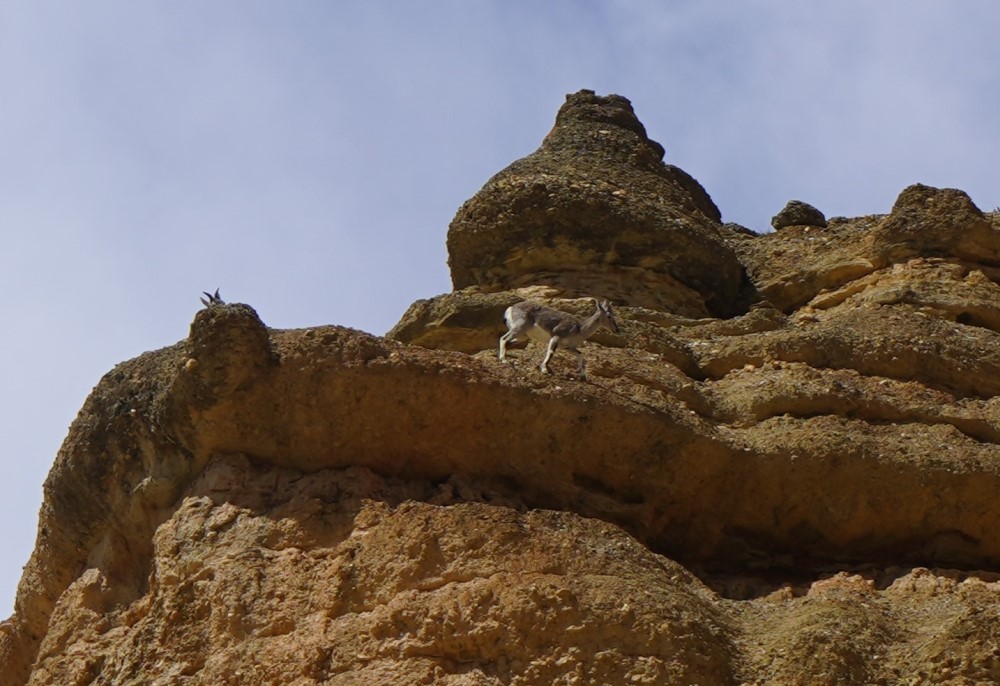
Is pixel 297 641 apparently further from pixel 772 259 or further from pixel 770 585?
pixel 772 259

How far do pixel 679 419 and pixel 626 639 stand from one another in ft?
12.0

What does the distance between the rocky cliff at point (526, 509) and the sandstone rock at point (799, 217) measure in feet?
18.6

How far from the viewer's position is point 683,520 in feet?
54.2

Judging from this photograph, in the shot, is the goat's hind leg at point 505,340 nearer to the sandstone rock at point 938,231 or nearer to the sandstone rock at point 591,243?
the sandstone rock at point 591,243

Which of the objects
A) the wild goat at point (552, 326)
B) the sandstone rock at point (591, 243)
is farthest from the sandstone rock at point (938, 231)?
the wild goat at point (552, 326)

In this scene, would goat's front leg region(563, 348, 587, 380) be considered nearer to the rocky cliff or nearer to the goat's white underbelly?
the rocky cliff

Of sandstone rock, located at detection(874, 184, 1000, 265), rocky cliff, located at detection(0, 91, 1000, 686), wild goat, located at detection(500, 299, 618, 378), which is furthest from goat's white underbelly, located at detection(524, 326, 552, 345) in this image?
sandstone rock, located at detection(874, 184, 1000, 265)

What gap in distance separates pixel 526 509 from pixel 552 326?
2888 mm

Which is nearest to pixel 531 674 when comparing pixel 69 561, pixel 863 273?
pixel 69 561

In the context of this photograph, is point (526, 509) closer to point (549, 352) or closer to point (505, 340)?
point (549, 352)

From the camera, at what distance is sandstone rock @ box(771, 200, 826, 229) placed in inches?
1029

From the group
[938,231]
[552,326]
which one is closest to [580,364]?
[552,326]

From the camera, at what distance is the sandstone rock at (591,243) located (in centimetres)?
2294

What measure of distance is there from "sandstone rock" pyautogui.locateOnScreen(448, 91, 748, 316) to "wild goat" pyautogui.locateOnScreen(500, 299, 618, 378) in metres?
3.69
